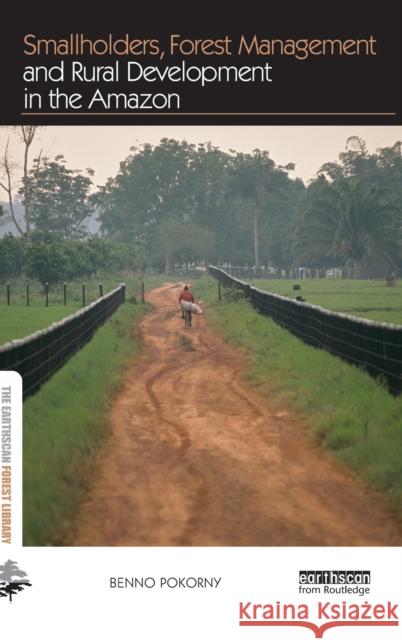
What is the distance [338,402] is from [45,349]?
4746mm

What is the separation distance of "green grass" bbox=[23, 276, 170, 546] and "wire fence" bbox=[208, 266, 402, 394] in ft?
14.8

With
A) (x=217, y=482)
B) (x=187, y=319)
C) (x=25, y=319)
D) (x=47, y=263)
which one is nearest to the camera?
(x=217, y=482)

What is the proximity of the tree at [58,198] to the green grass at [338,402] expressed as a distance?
325 feet

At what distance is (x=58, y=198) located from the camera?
125125 millimetres

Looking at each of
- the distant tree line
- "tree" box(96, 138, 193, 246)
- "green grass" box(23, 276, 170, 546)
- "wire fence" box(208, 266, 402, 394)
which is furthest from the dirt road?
"tree" box(96, 138, 193, 246)

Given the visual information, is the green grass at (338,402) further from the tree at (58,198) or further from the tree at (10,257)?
the tree at (58,198)

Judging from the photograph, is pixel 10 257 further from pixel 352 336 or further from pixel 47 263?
pixel 352 336

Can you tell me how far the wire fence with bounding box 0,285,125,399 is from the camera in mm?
11547

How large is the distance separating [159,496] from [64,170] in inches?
4659

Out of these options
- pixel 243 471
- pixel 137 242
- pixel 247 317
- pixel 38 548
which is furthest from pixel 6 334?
pixel 137 242

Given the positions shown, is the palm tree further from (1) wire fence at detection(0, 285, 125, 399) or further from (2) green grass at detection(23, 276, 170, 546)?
(2) green grass at detection(23, 276, 170, 546)

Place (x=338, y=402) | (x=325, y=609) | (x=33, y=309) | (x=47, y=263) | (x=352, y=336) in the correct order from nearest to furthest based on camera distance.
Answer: (x=325, y=609) < (x=338, y=402) < (x=352, y=336) < (x=33, y=309) < (x=47, y=263)

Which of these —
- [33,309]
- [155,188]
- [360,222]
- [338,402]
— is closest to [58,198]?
[155,188]

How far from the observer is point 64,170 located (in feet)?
406
